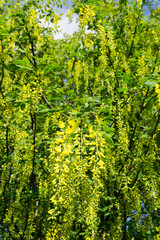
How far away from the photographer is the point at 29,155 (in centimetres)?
310

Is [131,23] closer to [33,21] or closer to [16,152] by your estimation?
[33,21]

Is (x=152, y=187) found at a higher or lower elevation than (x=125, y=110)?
lower

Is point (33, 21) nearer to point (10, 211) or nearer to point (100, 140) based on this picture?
point (100, 140)

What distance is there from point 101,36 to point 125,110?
54.3 inches

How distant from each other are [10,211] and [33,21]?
3.37 meters

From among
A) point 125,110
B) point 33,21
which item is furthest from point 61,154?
point 33,21

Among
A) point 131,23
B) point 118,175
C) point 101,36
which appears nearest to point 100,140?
point 118,175

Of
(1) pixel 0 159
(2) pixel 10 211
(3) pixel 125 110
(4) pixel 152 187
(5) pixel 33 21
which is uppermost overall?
(5) pixel 33 21

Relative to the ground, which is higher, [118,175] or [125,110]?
[125,110]

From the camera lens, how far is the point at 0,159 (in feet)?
13.4

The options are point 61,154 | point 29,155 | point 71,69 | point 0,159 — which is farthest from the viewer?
point 71,69

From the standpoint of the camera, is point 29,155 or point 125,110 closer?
point 29,155

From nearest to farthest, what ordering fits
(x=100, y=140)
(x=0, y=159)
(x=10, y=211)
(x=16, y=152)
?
(x=100, y=140)
(x=16, y=152)
(x=10, y=211)
(x=0, y=159)

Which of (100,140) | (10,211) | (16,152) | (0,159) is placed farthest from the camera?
(0,159)
